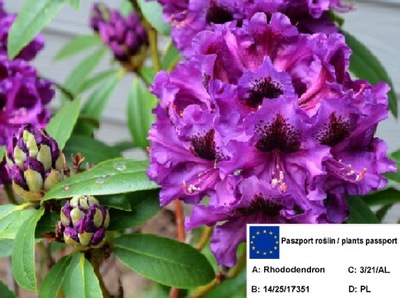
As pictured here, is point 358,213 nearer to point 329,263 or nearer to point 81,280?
point 329,263

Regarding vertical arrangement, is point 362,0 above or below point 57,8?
below

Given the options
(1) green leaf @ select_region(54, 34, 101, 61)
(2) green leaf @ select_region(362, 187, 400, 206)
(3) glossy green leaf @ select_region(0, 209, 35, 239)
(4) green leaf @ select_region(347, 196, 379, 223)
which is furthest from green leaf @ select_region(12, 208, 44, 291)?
(1) green leaf @ select_region(54, 34, 101, 61)

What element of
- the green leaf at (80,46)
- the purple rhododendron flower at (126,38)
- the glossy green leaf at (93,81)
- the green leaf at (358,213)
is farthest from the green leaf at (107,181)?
the green leaf at (80,46)

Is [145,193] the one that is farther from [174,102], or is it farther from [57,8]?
[57,8]

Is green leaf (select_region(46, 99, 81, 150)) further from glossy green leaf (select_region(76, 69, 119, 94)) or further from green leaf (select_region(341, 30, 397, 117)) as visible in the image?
glossy green leaf (select_region(76, 69, 119, 94))

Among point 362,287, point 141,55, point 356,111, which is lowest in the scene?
point 141,55

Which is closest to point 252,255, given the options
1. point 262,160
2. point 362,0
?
point 262,160
